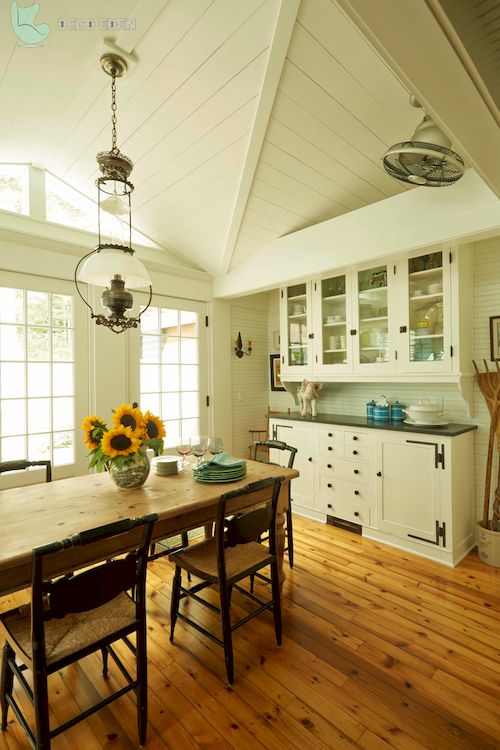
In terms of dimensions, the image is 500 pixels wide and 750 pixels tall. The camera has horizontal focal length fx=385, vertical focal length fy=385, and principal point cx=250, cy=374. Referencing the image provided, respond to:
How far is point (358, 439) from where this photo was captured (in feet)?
10.9

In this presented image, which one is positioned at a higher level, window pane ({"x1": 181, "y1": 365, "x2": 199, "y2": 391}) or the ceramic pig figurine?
window pane ({"x1": 181, "y1": 365, "x2": 199, "y2": 391})

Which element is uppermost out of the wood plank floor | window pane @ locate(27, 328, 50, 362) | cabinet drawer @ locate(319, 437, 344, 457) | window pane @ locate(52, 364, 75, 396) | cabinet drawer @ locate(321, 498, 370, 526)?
window pane @ locate(27, 328, 50, 362)

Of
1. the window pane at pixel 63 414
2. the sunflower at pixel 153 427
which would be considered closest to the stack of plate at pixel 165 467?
the sunflower at pixel 153 427

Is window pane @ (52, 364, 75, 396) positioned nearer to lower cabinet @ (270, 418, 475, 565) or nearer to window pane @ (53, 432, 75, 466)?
window pane @ (53, 432, 75, 466)

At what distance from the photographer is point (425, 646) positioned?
200 centimetres

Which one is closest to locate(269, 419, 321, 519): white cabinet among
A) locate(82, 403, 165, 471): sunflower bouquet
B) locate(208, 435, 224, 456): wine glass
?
locate(208, 435, 224, 456): wine glass

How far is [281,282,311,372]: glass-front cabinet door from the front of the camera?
3889 millimetres

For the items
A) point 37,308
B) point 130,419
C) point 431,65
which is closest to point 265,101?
point 431,65

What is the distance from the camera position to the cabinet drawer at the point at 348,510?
329cm

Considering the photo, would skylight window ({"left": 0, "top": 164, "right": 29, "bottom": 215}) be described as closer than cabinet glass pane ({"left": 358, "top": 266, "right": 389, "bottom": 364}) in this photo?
Yes

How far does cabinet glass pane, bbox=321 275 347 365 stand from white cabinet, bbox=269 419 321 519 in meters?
0.70

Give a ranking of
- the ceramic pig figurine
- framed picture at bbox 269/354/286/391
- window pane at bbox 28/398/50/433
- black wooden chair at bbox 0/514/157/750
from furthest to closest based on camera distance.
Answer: framed picture at bbox 269/354/286/391 → the ceramic pig figurine → window pane at bbox 28/398/50/433 → black wooden chair at bbox 0/514/157/750

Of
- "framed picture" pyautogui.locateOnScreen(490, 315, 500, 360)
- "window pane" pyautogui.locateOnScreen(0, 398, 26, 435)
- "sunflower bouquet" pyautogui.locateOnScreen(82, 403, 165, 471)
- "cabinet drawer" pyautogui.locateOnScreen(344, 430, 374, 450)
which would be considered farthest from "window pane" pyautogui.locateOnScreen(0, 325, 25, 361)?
"framed picture" pyautogui.locateOnScreen(490, 315, 500, 360)

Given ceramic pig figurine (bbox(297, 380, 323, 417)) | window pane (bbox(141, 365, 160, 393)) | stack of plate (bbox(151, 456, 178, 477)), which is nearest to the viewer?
stack of plate (bbox(151, 456, 178, 477))
